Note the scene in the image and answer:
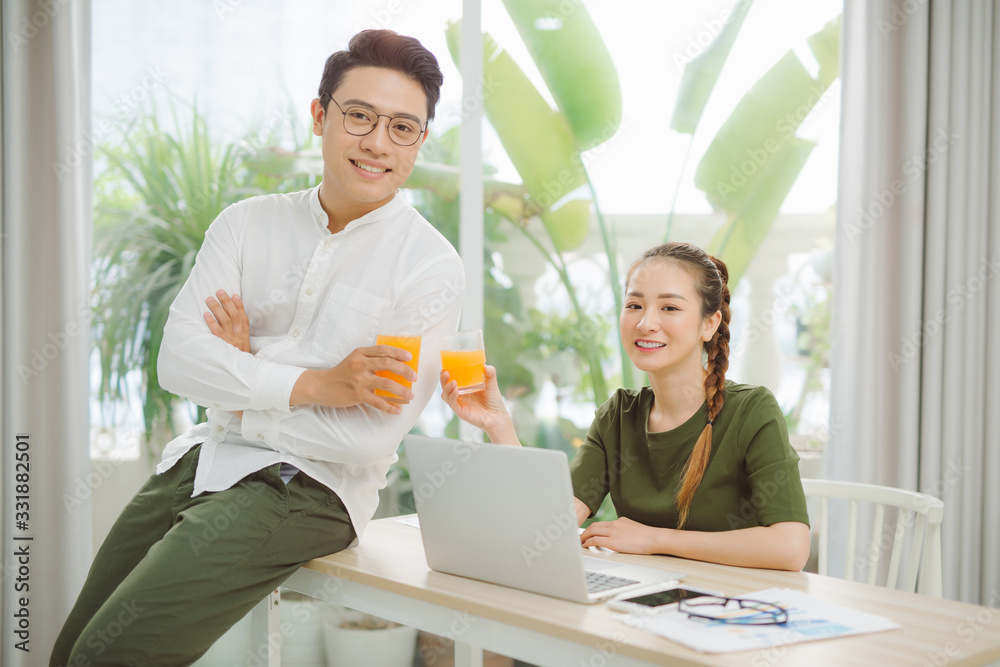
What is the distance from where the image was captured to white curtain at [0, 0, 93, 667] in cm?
261

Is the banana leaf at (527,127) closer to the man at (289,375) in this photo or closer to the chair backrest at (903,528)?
the man at (289,375)

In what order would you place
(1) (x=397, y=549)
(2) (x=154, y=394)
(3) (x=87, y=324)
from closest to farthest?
(1) (x=397, y=549) < (3) (x=87, y=324) < (2) (x=154, y=394)

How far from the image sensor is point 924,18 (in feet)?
9.22

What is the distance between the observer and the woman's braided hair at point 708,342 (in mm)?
1785

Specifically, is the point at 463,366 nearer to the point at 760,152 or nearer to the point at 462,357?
the point at 462,357

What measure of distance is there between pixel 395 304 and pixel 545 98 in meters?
1.82

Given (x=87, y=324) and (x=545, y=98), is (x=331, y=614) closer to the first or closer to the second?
(x=87, y=324)

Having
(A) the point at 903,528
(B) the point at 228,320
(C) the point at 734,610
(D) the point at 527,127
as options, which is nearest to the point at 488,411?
(B) the point at 228,320

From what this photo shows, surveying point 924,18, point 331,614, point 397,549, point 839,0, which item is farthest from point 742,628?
point 839,0

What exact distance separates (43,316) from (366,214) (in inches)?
58.1

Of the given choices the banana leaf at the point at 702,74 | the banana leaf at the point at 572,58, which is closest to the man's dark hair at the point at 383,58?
the banana leaf at the point at 572,58

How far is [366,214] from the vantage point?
1.78m

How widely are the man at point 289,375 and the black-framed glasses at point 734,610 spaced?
0.61 m

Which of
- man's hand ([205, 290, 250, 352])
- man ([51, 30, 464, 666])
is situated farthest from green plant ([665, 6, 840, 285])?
man's hand ([205, 290, 250, 352])
